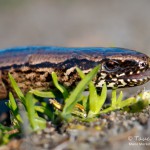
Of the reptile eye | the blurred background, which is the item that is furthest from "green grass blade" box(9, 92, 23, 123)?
the blurred background

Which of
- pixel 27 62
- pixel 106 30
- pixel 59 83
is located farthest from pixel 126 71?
pixel 106 30

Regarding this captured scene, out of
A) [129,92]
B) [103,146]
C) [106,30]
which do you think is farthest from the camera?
[106,30]

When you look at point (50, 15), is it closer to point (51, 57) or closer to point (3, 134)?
point (51, 57)

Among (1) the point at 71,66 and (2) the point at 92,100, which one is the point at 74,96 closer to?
(2) the point at 92,100

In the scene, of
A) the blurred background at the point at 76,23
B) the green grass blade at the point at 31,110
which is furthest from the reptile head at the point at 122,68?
the blurred background at the point at 76,23

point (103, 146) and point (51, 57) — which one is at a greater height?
point (51, 57)

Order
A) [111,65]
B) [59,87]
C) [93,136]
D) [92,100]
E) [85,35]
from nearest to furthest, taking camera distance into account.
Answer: [93,136]
[92,100]
[59,87]
[111,65]
[85,35]

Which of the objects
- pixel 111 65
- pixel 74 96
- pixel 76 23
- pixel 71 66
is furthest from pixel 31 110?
pixel 76 23
